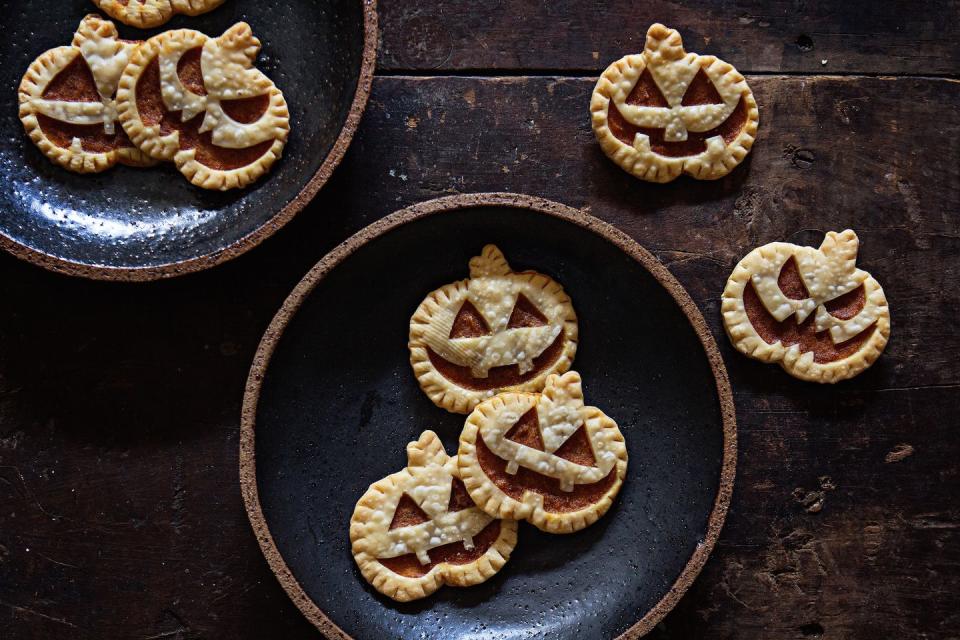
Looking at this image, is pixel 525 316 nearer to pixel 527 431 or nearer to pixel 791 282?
pixel 527 431

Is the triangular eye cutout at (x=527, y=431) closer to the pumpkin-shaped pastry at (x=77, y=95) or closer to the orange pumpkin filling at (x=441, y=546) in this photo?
the orange pumpkin filling at (x=441, y=546)

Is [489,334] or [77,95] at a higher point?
[77,95]

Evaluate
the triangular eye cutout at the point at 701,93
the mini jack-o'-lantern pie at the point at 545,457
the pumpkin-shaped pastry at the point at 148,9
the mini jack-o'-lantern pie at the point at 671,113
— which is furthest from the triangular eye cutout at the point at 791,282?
the pumpkin-shaped pastry at the point at 148,9

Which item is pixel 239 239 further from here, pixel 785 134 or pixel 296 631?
pixel 785 134

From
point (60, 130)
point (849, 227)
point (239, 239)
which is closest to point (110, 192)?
point (60, 130)

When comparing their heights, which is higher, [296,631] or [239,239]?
[239,239]

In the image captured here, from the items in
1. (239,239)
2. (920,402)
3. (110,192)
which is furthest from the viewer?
(920,402)

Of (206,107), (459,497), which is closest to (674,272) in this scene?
(459,497)
